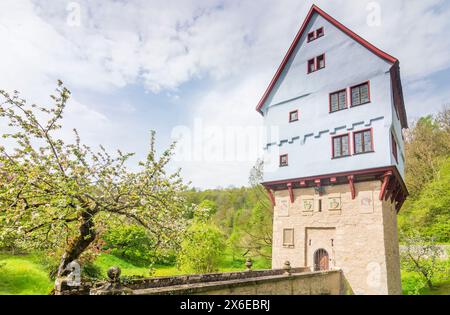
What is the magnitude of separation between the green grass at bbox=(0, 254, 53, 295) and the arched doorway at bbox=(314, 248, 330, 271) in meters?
14.3

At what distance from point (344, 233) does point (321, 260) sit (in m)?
1.91

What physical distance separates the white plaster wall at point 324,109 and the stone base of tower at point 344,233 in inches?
46.5

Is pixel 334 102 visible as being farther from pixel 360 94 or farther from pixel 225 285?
pixel 225 285

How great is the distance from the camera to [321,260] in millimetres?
13906

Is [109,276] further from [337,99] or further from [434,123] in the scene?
[434,123]

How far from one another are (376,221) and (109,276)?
11342 mm

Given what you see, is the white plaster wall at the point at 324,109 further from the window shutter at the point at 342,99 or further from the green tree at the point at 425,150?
the green tree at the point at 425,150

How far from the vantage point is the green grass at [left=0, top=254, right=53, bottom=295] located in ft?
50.5

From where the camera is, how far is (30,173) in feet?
21.6

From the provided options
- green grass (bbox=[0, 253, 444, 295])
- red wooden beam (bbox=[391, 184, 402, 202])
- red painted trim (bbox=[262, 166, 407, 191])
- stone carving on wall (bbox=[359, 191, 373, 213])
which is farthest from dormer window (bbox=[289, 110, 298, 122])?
green grass (bbox=[0, 253, 444, 295])

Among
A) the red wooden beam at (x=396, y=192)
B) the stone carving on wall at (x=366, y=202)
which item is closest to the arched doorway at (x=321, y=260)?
the stone carving on wall at (x=366, y=202)

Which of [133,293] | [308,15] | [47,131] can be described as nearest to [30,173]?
[47,131]

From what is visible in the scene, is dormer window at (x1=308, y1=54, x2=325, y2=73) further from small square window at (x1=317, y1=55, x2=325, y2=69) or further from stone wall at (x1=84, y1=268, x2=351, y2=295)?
stone wall at (x1=84, y1=268, x2=351, y2=295)

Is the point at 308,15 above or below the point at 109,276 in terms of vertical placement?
above
